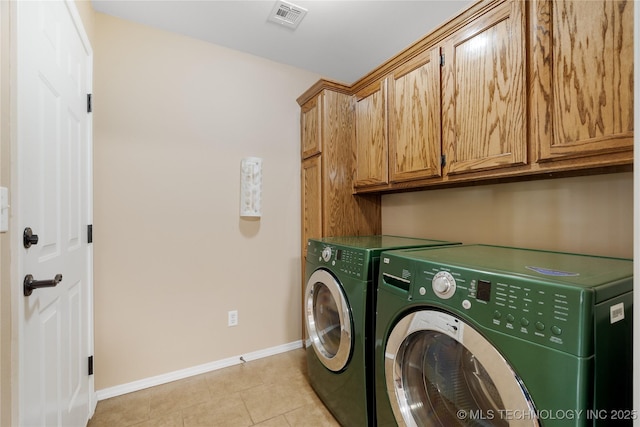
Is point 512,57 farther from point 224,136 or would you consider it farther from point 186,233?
point 186,233

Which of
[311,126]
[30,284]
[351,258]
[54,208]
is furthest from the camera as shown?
[311,126]

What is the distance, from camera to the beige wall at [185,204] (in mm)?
1770

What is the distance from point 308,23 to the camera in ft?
6.10

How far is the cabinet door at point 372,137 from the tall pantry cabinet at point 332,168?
83 mm

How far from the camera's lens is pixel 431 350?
100cm

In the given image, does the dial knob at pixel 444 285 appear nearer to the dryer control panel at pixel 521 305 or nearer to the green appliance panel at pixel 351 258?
the dryer control panel at pixel 521 305

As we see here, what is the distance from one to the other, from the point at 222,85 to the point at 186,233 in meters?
1.18

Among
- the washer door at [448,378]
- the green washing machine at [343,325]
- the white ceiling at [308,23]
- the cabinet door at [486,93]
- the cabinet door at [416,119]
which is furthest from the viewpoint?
the white ceiling at [308,23]

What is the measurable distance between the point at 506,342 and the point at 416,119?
1.30 m

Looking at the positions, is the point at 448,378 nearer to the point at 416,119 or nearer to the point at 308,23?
the point at 416,119

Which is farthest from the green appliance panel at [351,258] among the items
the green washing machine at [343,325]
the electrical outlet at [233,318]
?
the electrical outlet at [233,318]

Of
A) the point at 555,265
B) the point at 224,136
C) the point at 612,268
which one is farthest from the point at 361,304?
the point at 224,136

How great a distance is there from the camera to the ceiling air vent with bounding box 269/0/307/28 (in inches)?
66.8

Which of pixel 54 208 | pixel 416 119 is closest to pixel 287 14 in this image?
pixel 416 119
